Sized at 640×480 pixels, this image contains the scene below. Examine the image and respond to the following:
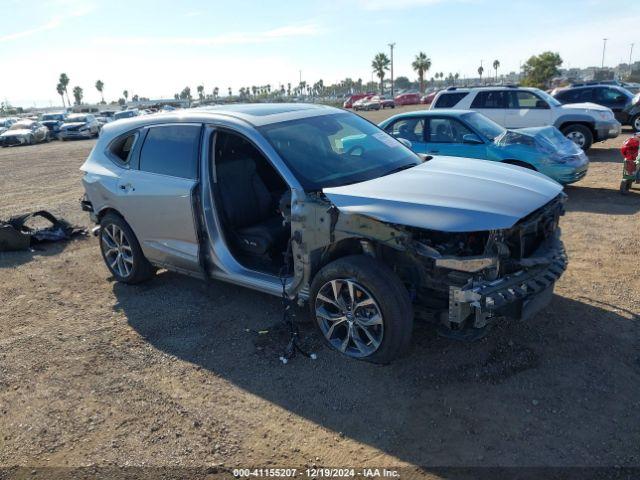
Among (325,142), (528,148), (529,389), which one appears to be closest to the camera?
(529,389)

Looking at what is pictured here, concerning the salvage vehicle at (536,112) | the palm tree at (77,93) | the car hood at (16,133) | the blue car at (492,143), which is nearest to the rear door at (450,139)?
the blue car at (492,143)

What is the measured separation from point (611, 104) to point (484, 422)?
16.2 metres

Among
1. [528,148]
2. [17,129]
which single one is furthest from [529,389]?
[17,129]

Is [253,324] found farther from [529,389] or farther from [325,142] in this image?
[529,389]

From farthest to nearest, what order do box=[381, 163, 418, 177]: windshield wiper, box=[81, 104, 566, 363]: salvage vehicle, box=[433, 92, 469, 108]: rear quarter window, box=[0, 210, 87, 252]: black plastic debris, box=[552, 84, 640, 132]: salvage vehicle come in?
box=[552, 84, 640, 132]: salvage vehicle
box=[433, 92, 469, 108]: rear quarter window
box=[0, 210, 87, 252]: black plastic debris
box=[381, 163, 418, 177]: windshield wiper
box=[81, 104, 566, 363]: salvage vehicle

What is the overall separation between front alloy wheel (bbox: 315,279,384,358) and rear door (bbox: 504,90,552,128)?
34.1 ft

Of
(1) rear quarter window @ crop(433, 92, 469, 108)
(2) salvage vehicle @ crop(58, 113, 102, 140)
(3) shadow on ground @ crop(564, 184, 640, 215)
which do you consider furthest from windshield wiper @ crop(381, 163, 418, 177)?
(2) salvage vehicle @ crop(58, 113, 102, 140)

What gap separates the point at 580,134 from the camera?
12.6 m

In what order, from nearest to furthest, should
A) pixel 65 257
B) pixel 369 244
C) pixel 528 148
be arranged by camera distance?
pixel 369 244 → pixel 65 257 → pixel 528 148

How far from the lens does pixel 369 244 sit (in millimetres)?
3697

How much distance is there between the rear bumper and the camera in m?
3.28

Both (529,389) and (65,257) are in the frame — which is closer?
(529,389)

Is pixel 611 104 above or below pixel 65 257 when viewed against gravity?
above

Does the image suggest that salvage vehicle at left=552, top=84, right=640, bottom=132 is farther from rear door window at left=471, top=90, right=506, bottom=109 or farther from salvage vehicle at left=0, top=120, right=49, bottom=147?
salvage vehicle at left=0, top=120, right=49, bottom=147
